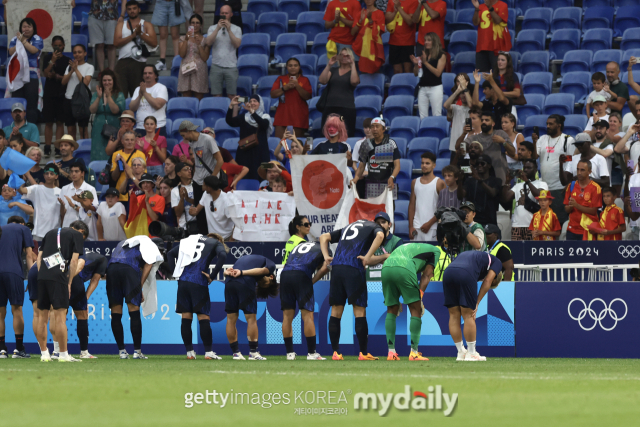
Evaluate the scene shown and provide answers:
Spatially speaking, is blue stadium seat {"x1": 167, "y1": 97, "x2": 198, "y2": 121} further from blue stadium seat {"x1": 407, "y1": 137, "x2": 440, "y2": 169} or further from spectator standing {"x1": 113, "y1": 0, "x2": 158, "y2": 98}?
blue stadium seat {"x1": 407, "y1": 137, "x2": 440, "y2": 169}

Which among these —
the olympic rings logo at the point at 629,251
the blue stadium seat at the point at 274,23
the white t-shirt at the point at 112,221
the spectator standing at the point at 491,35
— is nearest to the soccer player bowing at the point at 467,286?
the olympic rings logo at the point at 629,251

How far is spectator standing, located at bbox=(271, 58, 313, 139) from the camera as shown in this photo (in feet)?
55.6

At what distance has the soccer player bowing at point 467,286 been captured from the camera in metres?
10.7

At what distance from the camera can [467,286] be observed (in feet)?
35.0

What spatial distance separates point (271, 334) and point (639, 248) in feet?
18.4

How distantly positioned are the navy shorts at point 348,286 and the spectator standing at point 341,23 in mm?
7440

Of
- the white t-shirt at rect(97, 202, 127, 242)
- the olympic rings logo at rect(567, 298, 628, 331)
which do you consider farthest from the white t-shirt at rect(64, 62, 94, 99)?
the olympic rings logo at rect(567, 298, 628, 331)

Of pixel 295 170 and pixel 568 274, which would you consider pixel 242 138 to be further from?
pixel 568 274

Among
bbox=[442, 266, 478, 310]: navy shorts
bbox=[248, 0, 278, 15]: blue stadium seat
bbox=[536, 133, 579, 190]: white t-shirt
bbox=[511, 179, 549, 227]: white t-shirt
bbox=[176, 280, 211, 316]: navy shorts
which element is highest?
bbox=[248, 0, 278, 15]: blue stadium seat

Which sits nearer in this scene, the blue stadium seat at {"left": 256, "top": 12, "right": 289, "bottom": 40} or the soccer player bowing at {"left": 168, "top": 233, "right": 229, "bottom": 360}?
the soccer player bowing at {"left": 168, "top": 233, "right": 229, "bottom": 360}

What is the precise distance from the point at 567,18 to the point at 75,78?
33.1 ft

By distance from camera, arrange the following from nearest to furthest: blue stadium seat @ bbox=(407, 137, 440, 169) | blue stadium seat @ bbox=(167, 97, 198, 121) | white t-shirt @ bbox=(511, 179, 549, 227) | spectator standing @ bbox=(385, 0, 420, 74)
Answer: white t-shirt @ bbox=(511, 179, 549, 227) < blue stadium seat @ bbox=(407, 137, 440, 169) < spectator standing @ bbox=(385, 0, 420, 74) < blue stadium seat @ bbox=(167, 97, 198, 121)

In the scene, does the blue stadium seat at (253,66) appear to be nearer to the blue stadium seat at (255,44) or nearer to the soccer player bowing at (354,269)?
the blue stadium seat at (255,44)

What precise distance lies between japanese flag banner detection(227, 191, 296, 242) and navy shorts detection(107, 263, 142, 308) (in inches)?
112
